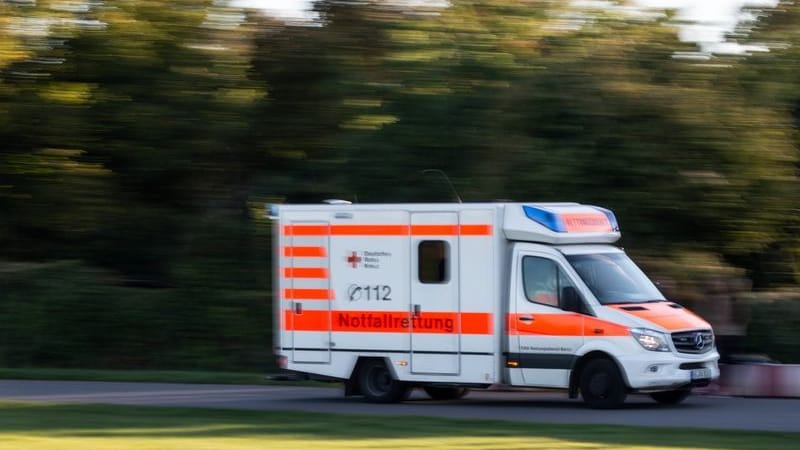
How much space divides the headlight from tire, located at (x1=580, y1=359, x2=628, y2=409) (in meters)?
0.45

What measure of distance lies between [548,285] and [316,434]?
13.6 ft

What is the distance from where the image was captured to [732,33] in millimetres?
22781

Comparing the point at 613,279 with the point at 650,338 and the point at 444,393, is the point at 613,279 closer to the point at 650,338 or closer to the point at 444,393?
the point at 650,338

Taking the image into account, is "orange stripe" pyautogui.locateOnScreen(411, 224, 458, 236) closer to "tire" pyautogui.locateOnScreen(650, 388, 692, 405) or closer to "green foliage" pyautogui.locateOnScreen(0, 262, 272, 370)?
"tire" pyautogui.locateOnScreen(650, 388, 692, 405)

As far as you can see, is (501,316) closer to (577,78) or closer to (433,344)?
(433,344)

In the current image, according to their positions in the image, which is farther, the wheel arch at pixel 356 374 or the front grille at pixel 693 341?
the wheel arch at pixel 356 374

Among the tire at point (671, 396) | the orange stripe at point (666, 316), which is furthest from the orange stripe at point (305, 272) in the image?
the tire at point (671, 396)

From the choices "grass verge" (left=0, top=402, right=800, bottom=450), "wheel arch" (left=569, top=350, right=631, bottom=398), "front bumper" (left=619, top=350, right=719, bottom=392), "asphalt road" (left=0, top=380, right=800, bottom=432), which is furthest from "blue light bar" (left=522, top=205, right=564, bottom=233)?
"grass verge" (left=0, top=402, right=800, bottom=450)

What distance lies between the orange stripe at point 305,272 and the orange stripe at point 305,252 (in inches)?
6.8

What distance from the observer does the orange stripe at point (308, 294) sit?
1712cm

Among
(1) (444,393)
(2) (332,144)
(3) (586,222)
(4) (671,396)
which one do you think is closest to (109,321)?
(2) (332,144)

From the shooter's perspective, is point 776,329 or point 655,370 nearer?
point 655,370

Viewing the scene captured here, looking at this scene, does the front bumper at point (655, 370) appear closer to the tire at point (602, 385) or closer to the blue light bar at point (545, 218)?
the tire at point (602, 385)

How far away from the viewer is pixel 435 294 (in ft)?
53.8
